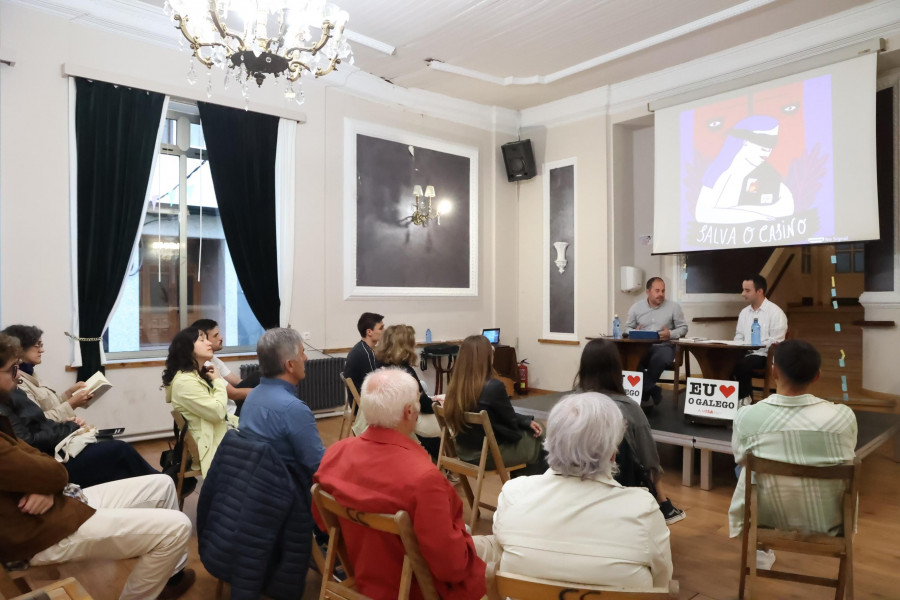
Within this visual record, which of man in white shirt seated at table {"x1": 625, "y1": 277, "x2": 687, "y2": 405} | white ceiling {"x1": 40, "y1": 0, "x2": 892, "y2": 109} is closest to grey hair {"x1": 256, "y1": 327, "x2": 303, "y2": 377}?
white ceiling {"x1": 40, "y1": 0, "x2": 892, "y2": 109}

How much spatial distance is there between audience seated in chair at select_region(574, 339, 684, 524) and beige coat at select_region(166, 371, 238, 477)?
1.85m

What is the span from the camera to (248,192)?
19.5 feet

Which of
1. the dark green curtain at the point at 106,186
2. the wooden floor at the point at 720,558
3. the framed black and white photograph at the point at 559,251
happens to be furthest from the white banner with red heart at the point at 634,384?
the dark green curtain at the point at 106,186

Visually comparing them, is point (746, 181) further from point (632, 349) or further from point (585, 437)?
point (585, 437)

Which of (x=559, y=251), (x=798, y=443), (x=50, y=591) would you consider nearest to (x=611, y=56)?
(x=559, y=251)

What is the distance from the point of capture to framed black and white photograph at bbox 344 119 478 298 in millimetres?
6758

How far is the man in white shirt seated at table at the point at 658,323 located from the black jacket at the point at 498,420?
261 cm

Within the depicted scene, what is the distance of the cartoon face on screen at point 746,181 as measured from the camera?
19.9 feet

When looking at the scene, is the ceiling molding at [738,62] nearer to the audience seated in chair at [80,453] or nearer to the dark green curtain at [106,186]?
the dark green curtain at [106,186]

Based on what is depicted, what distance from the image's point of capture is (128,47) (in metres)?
5.26

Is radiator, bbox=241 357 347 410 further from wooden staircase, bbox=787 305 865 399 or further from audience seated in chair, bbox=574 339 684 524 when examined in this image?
wooden staircase, bbox=787 305 865 399

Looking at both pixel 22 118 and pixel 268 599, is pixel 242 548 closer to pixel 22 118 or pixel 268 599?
pixel 268 599

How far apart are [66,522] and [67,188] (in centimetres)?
382

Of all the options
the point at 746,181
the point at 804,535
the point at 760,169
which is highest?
the point at 760,169
